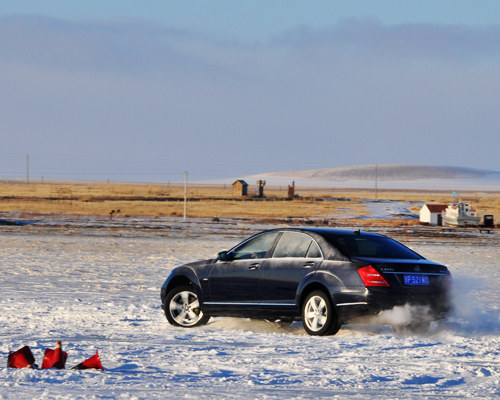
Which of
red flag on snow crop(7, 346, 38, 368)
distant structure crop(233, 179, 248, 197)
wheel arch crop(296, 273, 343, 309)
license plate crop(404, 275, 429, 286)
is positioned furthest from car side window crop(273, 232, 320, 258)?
distant structure crop(233, 179, 248, 197)

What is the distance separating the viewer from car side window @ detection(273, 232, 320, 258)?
12383 millimetres

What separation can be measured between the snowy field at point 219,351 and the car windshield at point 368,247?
0.93 metres

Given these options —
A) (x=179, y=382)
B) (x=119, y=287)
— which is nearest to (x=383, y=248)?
(x=179, y=382)

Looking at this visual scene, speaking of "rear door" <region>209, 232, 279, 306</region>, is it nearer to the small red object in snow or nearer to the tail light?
the tail light

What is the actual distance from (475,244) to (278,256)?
25518 millimetres

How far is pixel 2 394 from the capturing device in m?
7.87

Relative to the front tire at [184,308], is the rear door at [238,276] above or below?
above

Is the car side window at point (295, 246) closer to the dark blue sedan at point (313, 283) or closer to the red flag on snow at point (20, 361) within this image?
the dark blue sedan at point (313, 283)

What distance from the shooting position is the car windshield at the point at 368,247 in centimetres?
1219

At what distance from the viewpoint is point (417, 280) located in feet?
38.7

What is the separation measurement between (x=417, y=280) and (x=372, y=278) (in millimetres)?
653

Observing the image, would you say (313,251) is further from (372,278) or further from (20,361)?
(20,361)

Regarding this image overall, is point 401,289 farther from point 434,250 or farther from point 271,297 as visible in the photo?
point 434,250

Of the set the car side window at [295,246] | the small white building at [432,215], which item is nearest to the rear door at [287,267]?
the car side window at [295,246]
